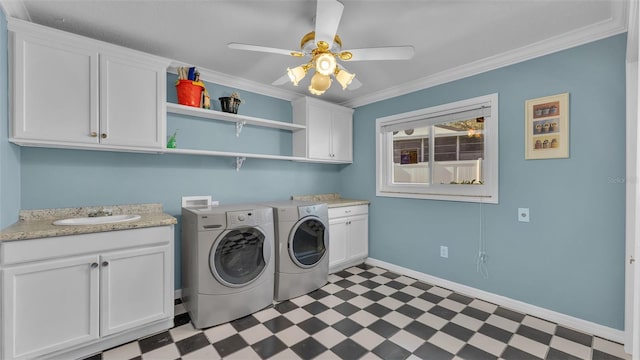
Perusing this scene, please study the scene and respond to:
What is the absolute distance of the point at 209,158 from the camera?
2.82m

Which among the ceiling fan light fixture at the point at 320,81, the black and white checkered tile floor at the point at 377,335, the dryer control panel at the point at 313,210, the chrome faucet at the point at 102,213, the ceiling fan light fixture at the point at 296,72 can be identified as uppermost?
the ceiling fan light fixture at the point at 296,72

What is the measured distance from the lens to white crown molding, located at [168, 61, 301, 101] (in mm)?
2729

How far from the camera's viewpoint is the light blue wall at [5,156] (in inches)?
64.4

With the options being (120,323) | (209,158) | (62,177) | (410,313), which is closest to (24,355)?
(120,323)

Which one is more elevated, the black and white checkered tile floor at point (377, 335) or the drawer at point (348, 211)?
the drawer at point (348, 211)

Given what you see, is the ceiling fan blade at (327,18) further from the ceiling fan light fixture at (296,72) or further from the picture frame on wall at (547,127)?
the picture frame on wall at (547,127)

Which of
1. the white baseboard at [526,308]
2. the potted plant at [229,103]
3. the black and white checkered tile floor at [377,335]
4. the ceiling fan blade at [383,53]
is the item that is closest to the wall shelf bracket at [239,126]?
the potted plant at [229,103]

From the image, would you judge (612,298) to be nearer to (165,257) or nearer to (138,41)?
(165,257)

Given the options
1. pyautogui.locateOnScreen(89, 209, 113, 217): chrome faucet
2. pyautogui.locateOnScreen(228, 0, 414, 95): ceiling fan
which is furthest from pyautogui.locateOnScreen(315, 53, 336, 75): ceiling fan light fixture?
pyautogui.locateOnScreen(89, 209, 113, 217): chrome faucet

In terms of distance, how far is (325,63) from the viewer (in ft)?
5.55

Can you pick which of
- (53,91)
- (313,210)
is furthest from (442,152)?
(53,91)

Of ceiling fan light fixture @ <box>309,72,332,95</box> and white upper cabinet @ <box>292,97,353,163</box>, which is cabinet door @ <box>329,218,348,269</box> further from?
ceiling fan light fixture @ <box>309,72,332,95</box>

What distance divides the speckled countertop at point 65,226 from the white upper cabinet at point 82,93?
54 cm

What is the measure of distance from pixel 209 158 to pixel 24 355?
72.6 inches
